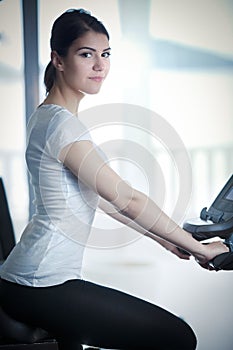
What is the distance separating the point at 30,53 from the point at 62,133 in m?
2.33

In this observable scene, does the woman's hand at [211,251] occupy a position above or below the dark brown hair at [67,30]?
below

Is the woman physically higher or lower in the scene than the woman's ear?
lower

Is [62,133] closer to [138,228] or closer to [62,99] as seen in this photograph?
[62,99]

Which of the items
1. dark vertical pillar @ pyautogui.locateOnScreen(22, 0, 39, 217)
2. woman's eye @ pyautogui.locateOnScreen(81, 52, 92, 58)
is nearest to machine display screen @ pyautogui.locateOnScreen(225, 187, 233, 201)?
woman's eye @ pyautogui.locateOnScreen(81, 52, 92, 58)

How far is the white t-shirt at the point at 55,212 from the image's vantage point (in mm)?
1352

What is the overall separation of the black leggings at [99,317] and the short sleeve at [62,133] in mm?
302

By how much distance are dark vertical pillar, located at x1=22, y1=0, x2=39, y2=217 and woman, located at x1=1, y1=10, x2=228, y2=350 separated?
2.22 metres

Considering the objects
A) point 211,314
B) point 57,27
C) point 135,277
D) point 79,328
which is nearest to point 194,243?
point 79,328

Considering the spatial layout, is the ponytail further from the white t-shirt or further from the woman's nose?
the white t-shirt

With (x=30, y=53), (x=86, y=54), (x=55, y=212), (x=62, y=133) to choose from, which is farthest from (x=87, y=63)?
(x=30, y=53)

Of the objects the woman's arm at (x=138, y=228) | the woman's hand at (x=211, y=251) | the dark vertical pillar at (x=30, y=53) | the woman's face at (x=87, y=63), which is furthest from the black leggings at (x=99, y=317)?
the dark vertical pillar at (x=30, y=53)

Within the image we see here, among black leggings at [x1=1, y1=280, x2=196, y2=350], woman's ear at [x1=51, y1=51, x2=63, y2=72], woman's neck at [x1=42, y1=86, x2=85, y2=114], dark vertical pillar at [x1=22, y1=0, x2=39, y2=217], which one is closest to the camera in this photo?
black leggings at [x1=1, y1=280, x2=196, y2=350]

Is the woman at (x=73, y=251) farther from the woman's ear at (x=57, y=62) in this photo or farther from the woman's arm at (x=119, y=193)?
the woman's ear at (x=57, y=62)

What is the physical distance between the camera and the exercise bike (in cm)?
141
